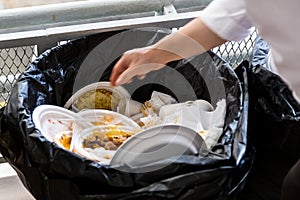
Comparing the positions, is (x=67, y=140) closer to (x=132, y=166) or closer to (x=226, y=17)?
(x=132, y=166)

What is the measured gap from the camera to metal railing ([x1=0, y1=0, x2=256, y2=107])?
1.37 meters

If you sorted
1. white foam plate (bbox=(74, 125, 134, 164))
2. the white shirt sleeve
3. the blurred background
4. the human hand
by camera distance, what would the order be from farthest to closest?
1. the blurred background
2. white foam plate (bbox=(74, 125, 134, 164))
3. the human hand
4. the white shirt sleeve

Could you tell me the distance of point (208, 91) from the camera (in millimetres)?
1318

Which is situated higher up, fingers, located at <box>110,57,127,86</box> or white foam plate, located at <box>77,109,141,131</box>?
fingers, located at <box>110,57,127,86</box>

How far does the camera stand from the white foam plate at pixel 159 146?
108cm

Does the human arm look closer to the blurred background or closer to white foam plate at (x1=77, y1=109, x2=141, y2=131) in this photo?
white foam plate at (x1=77, y1=109, x2=141, y2=131)

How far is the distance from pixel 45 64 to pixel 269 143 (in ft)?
1.69

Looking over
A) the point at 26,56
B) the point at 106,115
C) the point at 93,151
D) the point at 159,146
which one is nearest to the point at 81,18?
the point at 26,56

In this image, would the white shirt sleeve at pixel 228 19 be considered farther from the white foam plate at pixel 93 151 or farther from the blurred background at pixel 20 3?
the blurred background at pixel 20 3

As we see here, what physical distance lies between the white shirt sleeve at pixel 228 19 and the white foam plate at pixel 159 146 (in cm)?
20

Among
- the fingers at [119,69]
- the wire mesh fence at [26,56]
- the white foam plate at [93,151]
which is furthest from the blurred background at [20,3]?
the fingers at [119,69]

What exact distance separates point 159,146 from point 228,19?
0.27m

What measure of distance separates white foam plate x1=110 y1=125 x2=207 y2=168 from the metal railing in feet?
1.21

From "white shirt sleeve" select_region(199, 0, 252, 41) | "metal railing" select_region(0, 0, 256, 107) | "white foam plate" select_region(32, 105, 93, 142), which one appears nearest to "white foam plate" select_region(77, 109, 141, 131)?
"white foam plate" select_region(32, 105, 93, 142)
